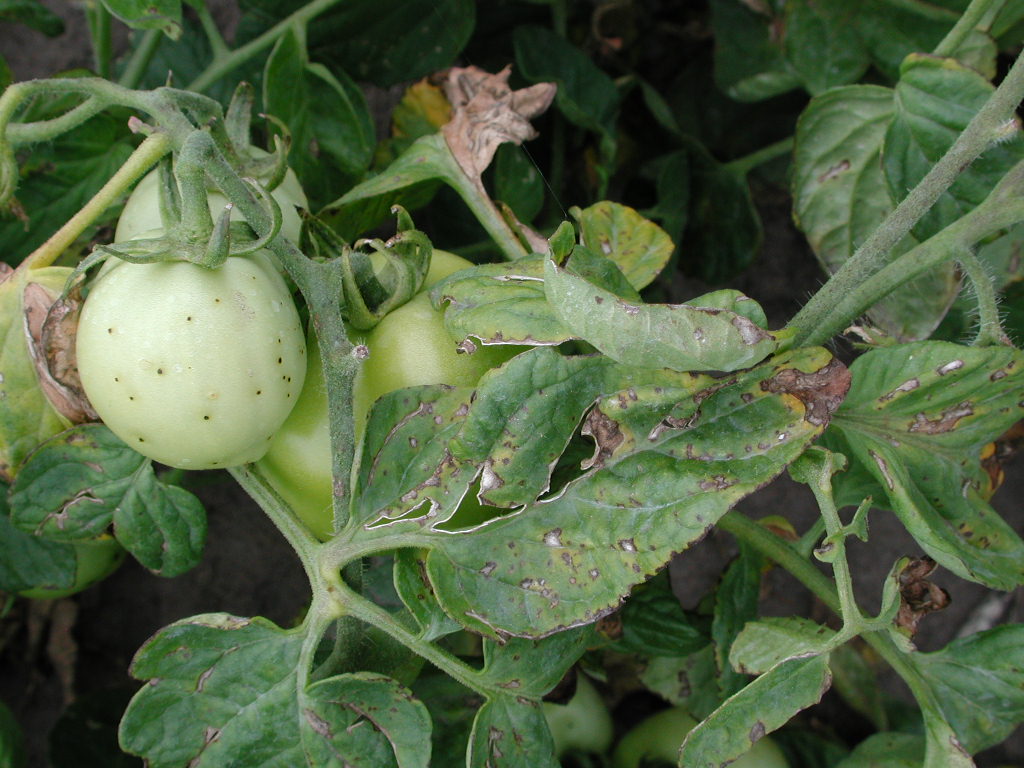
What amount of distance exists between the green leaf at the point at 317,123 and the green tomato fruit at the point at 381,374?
368 millimetres

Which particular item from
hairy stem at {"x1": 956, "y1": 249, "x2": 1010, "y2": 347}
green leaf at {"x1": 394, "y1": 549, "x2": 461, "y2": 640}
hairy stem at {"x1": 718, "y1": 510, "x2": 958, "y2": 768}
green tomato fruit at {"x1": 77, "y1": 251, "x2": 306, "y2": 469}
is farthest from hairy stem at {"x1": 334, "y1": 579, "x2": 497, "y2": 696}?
hairy stem at {"x1": 956, "y1": 249, "x2": 1010, "y2": 347}

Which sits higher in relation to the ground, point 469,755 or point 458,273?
point 458,273

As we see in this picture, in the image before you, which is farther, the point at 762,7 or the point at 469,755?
the point at 762,7

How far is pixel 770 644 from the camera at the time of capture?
75 centimetres

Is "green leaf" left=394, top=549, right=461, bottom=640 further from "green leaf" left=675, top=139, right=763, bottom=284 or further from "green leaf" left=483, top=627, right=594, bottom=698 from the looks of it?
"green leaf" left=675, top=139, right=763, bottom=284

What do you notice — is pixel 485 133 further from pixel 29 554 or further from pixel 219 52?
pixel 29 554

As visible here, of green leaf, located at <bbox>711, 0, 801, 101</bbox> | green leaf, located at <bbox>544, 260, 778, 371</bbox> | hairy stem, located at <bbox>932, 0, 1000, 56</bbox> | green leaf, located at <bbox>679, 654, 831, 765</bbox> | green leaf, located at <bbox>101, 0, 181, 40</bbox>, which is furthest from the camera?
green leaf, located at <bbox>711, 0, 801, 101</bbox>

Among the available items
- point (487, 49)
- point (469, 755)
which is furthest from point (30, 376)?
point (487, 49)

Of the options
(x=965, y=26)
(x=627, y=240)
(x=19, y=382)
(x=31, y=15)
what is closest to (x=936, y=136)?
(x=965, y=26)

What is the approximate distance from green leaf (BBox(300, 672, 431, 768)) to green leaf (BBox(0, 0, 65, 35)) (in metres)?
0.83

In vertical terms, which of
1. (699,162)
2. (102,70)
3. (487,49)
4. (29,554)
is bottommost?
(29,554)

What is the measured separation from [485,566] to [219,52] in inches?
29.7

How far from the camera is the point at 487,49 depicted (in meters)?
1.35

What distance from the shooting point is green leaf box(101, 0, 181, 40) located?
2.62ft
